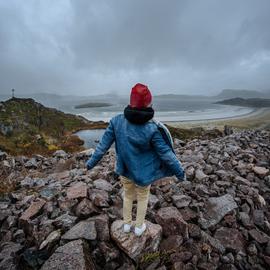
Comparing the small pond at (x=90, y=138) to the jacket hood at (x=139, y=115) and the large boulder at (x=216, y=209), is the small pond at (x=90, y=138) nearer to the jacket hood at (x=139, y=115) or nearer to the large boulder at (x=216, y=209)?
the large boulder at (x=216, y=209)

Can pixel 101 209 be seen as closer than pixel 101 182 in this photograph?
Yes

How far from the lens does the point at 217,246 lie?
4.80 meters

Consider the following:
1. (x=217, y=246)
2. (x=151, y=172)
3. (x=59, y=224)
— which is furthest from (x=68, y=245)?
(x=217, y=246)

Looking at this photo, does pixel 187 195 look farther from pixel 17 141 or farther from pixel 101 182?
pixel 17 141

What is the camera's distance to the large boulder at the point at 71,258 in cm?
377

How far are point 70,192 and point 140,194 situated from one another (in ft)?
7.35

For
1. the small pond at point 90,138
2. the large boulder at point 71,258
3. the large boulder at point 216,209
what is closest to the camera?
the large boulder at point 71,258

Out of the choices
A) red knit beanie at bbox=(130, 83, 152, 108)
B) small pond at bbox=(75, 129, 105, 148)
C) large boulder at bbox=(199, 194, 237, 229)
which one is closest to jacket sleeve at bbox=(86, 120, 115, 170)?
red knit beanie at bbox=(130, 83, 152, 108)

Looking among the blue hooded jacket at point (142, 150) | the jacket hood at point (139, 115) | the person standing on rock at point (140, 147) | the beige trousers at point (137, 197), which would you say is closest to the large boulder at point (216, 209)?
the beige trousers at point (137, 197)

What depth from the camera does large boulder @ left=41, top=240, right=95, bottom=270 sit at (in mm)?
3773

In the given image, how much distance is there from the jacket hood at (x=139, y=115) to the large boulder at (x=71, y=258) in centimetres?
216

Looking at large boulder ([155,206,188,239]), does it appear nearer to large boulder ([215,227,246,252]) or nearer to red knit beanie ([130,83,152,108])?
large boulder ([215,227,246,252])

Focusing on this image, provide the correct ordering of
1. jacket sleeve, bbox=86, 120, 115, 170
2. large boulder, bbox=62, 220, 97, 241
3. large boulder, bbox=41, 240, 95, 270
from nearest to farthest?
large boulder, bbox=41, 240, 95, 270, jacket sleeve, bbox=86, 120, 115, 170, large boulder, bbox=62, 220, 97, 241

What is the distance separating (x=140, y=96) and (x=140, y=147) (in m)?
0.78
